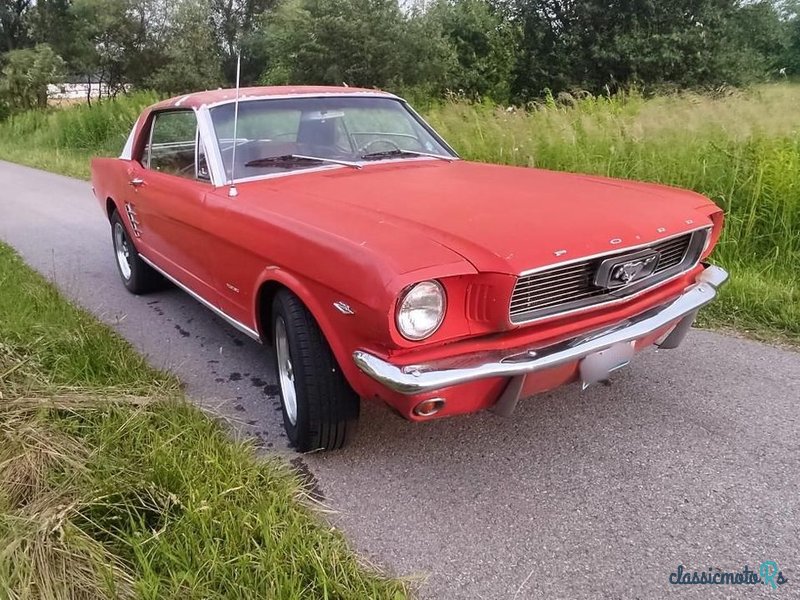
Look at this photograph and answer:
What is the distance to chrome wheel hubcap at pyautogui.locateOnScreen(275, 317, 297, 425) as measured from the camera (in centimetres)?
295

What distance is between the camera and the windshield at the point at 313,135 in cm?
357

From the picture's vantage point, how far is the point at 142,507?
7.67ft

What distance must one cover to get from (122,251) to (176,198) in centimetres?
183

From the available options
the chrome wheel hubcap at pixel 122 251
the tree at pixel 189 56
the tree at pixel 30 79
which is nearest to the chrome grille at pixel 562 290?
the chrome wheel hubcap at pixel 122 251

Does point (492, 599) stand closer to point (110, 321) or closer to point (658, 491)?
point (658, 491)

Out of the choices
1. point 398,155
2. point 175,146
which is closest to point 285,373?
point 398,155

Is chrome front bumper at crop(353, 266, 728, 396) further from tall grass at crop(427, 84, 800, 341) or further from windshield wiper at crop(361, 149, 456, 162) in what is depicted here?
tall grass at crop(427, 84, 800, 341)

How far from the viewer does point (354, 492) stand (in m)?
2.65

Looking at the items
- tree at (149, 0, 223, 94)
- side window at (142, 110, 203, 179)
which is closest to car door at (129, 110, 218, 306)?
side window at (142, 110, 203, 179)

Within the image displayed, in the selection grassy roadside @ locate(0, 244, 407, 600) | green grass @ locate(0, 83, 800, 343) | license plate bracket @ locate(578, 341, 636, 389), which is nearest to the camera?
grassy roadside @ locate(0, 244, 407, 600)

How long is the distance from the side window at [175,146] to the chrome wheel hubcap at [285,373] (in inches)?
42.5

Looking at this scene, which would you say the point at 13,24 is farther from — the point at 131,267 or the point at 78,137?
the point at 131,267

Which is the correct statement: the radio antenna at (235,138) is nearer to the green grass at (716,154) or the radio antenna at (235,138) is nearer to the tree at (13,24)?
the green grass at (716,154)

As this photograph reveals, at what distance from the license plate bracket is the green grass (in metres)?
1.97
